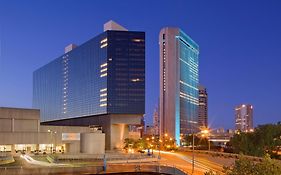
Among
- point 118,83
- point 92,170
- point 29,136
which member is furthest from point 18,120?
point 118,83

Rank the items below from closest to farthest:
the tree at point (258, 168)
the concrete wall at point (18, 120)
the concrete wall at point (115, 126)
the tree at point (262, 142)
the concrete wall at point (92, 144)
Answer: the tree at point (258, 168) < the tree at point (262, 142) < the concrete wall at point (92, 144) < the concrete wall at point (18, 120) < the concrete wall at point (115, 126)

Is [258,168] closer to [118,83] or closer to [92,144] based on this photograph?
[92,144]

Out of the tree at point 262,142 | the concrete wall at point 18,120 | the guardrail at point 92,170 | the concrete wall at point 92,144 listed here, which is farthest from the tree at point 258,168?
the concrete wall at point 18,120

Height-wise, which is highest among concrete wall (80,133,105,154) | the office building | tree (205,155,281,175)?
the office building

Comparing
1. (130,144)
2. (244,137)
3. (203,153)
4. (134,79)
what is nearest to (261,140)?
(244,137)

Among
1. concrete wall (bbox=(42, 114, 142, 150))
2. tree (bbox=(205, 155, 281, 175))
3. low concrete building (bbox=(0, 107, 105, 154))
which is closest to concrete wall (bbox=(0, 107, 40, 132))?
low concrete building (bbox=(0, 107, 105, 154))

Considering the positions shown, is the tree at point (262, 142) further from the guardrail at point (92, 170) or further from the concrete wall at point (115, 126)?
the concrete wall at point (115, 126)

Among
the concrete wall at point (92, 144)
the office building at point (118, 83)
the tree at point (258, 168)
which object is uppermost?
the office building at point (118, 83)

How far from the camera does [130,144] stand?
143m

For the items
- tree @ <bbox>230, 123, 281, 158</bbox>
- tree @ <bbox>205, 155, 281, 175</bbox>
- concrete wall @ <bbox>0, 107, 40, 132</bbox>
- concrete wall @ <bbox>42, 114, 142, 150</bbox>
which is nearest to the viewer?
tree @ <bbox>205, 155, 281, 175</bbox>

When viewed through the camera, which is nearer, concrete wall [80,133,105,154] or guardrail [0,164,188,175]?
guardrail [0,164,188,175]

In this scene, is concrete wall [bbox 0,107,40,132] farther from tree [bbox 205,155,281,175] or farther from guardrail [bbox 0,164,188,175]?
tree [bbox 205,155,281,175]

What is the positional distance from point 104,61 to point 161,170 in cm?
11720

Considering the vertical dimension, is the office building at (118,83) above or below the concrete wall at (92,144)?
above
